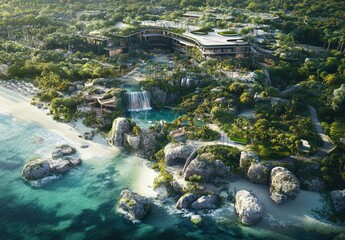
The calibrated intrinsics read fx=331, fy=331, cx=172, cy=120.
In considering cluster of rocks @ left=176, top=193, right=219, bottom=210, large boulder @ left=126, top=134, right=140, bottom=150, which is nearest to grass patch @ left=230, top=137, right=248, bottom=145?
cluster of rocks @ left=176, top=193, right=219, bottom=210

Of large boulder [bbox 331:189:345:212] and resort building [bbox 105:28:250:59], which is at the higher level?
resort building [bbox 105:28:250:59]

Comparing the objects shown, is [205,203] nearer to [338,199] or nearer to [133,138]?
[338,199]

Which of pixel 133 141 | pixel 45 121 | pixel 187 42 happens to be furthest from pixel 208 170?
pixel 187 42

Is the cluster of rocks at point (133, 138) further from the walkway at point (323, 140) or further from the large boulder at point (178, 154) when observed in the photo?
the walkway at point (323, 140)

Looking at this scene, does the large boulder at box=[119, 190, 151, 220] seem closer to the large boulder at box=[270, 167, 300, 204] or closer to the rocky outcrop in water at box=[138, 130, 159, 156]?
the rocky outcrop in water at box=[138, 130, 159, 156]

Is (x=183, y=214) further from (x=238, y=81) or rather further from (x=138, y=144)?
(x=238, y=81)

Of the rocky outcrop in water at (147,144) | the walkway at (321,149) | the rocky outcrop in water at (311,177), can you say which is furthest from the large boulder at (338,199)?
the rocky outcrop in water at (147,144)

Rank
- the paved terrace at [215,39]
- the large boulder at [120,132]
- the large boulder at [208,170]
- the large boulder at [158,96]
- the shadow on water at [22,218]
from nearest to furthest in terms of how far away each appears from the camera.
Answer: the shadow on water at [22,218]
the large boulder at [208,170]
the large boulder at [120,132]
the large boulder at [158,96]
the paved terrace at [215,39]
